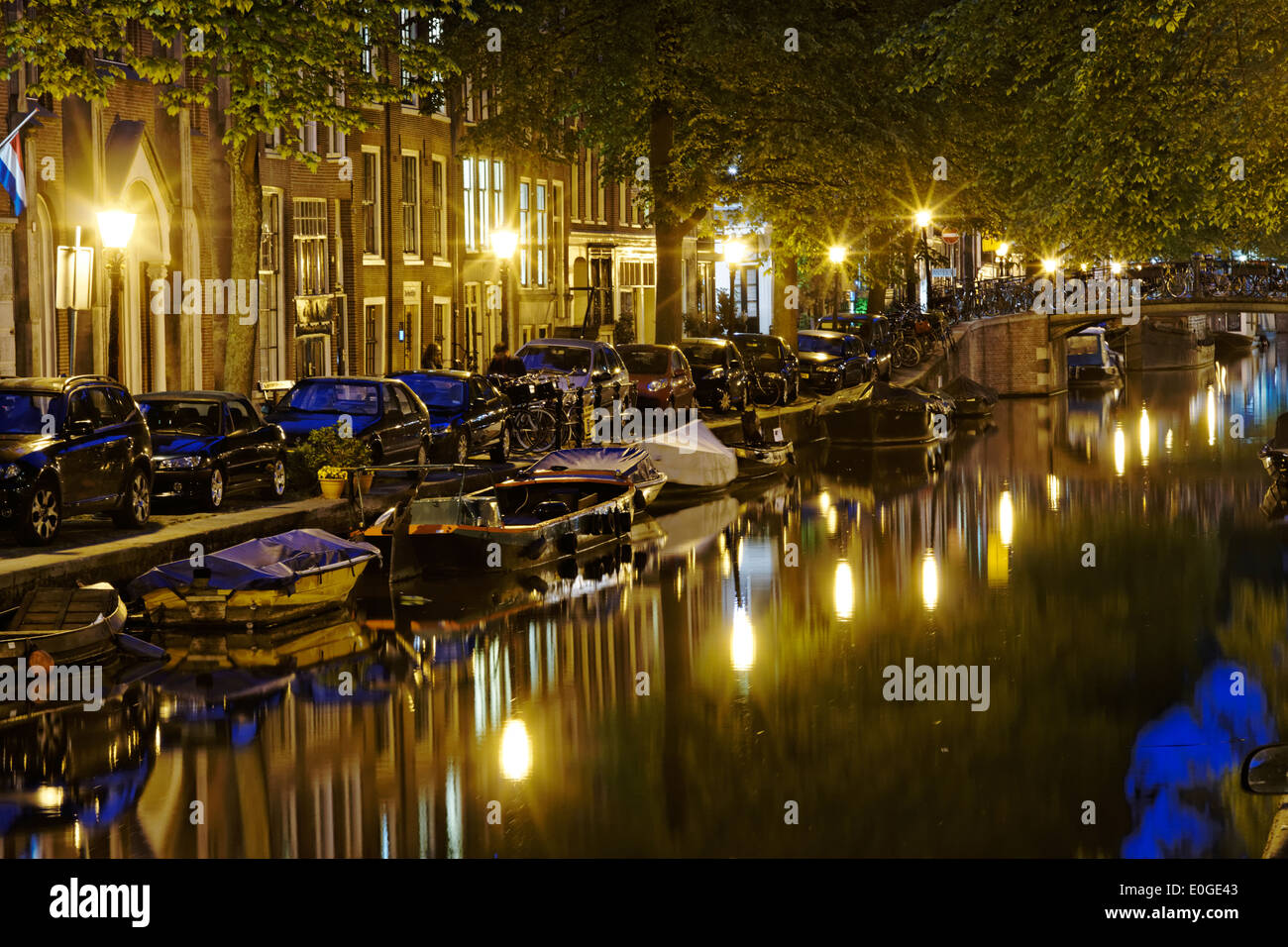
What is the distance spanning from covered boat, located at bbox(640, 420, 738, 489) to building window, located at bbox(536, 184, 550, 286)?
2664 centimetres

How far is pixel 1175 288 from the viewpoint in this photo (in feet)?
233

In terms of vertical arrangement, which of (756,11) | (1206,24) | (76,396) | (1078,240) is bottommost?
(76,396)

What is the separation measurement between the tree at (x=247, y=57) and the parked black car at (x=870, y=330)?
3284cm

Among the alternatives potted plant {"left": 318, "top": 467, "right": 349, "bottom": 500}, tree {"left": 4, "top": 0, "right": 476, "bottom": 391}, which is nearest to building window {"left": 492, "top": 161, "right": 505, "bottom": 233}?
tree {"left": 4, "top": 0, "right": 476, "bottom": 391}

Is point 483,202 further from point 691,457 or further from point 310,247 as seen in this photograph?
point 691,457

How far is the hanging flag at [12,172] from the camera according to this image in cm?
2538

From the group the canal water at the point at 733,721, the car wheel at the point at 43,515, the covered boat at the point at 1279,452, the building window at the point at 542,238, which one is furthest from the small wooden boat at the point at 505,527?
the building window at the point at 542,238

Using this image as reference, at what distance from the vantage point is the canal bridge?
A: 2571 inches

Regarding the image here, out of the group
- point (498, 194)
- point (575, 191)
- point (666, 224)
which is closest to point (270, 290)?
point (666, 224)

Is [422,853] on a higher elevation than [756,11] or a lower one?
lower

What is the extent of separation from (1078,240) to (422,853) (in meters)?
19.1

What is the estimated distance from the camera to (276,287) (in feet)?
136

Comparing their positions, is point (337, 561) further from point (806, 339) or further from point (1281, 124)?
point (806, 339)

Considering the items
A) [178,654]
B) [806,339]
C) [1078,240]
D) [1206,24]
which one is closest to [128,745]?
[178,654]
